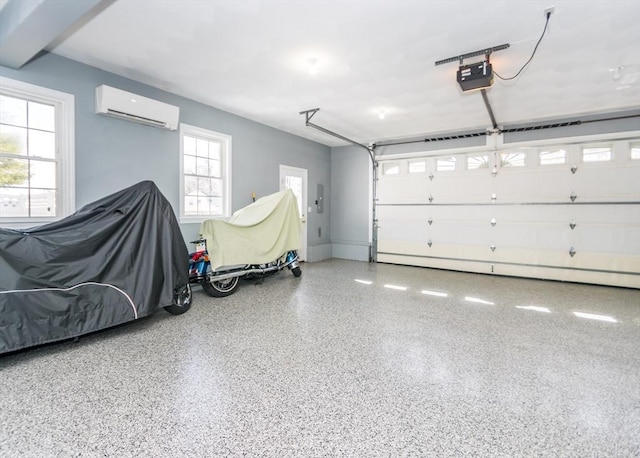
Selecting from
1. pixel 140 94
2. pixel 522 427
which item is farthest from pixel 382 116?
pixel 522 427

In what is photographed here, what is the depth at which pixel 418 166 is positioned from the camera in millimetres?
Answer: 7324

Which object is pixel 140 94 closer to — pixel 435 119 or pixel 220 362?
pixel 220 362

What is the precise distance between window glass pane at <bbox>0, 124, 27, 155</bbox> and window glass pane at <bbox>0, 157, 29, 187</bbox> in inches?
3.9

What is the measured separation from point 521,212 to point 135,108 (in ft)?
22.1

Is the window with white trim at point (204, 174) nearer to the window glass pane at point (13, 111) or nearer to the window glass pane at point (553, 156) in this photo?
the window glass pane at point (13, 111)

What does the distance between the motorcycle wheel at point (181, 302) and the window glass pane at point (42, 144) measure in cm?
211

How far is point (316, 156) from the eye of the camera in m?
8.01

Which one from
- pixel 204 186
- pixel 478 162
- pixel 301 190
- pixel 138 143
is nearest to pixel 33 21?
pixel 138 143

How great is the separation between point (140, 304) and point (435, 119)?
5583 millimetres

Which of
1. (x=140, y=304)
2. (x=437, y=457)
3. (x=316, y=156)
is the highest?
(x=316, y=156)

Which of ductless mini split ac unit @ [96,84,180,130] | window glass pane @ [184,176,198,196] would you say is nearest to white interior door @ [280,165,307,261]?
window glass pane @ [184,176,198,196]

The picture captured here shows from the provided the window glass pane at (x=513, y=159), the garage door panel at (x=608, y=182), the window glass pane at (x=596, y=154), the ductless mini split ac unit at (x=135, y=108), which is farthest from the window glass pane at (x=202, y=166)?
the window glass pane at (x=596, y=154)

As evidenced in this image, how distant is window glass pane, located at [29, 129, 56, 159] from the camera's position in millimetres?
3535

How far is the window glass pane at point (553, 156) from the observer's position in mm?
5820
